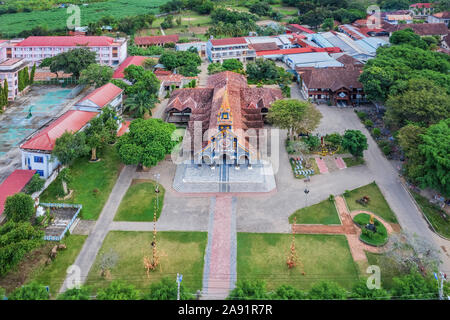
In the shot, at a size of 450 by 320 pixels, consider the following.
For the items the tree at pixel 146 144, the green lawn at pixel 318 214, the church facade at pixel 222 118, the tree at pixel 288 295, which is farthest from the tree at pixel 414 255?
the tree at pixel 146 144

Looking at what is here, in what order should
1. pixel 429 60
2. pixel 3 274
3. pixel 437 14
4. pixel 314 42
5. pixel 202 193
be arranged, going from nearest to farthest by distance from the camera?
1. pixel 3 274
2. pixel 202 193
3. pixel 429 60
4. pixel 314 42
5. pixel 437 14

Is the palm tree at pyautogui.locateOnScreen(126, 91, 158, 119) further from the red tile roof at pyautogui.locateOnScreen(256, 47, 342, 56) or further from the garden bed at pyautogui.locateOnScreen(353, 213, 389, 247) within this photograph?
the red tile roof at pyautogui.locateOnScreen(256, 47, 342, 56)

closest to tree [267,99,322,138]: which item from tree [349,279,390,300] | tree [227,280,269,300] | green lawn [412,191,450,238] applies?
green lawn [412,191,450,238]

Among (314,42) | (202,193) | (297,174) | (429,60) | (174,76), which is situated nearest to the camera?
(202,193)

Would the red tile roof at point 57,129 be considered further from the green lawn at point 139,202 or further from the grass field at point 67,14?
the grass field at point 67,14

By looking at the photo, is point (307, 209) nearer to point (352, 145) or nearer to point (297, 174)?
point (297, 174)

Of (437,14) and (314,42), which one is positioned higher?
(437,14)

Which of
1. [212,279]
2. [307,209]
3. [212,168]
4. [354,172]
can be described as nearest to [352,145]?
[354,172]
